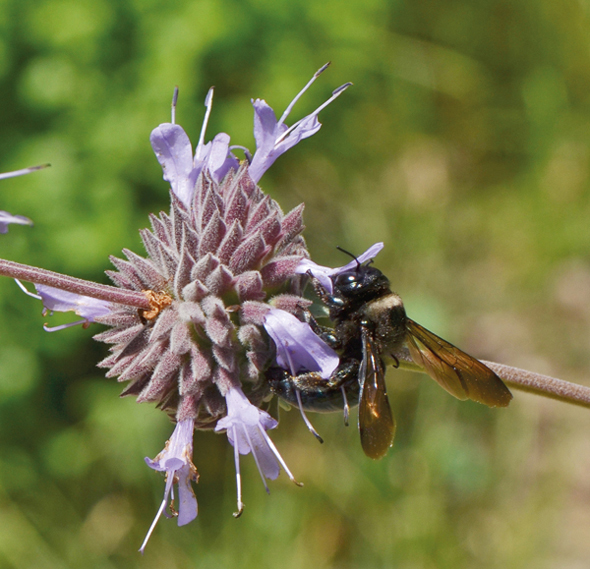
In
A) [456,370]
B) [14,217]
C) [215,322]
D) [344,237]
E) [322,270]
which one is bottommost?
[344,237]

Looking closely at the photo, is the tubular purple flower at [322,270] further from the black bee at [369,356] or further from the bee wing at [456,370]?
the bee wing at [456,370]

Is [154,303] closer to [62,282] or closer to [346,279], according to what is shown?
[62,282]

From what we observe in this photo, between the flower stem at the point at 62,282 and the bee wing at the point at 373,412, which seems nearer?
the flower stem at the point at 62,282

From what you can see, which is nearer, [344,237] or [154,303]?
[154,303]

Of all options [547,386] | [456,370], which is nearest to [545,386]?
[547,386]

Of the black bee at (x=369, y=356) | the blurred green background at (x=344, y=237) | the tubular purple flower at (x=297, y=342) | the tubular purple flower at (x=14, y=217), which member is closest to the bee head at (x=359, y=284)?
the black bee at (x=369, y=356)

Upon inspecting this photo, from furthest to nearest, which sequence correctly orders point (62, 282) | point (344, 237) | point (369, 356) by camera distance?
point (344, 237), point (369, 356), point (62, 282)
